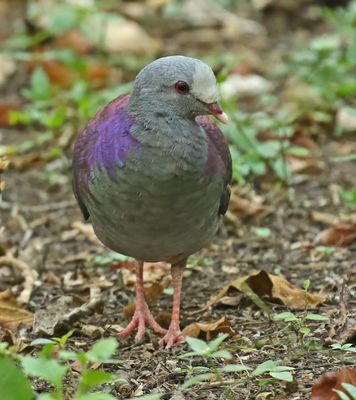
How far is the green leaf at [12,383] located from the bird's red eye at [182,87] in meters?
1.48

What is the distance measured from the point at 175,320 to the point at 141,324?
0.18m

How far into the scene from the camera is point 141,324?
465 centimetres

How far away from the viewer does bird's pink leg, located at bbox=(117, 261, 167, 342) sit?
15.2 feet

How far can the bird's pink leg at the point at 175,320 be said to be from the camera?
14.5ft

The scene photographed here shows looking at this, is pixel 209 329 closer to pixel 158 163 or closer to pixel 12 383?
pixel 158 163

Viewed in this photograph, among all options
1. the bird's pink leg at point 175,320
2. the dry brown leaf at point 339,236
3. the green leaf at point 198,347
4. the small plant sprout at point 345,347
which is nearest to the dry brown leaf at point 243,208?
the dry brown leaf at point 339,236

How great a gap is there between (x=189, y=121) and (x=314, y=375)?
116 cm

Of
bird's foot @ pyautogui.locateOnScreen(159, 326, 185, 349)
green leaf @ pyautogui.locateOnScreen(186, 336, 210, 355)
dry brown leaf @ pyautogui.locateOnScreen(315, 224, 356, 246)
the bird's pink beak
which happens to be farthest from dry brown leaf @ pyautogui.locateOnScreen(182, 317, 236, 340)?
dry brown leaf @ pyautogui.locateOnScreen(315, 224, 356, 246)

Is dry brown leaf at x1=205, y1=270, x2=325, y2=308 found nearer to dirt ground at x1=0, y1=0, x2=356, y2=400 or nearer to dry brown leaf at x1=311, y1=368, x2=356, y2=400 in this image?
dirt ground at x1=0, y1=0, x2=356, y2=400

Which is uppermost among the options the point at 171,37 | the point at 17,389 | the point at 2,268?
the point at 171,37

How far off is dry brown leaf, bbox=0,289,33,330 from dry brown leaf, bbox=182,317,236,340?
2.46 feet

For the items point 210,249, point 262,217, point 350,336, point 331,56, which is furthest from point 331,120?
point 350,336

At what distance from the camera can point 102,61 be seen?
8656 millimetres

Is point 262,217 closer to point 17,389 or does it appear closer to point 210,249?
point 210,249
